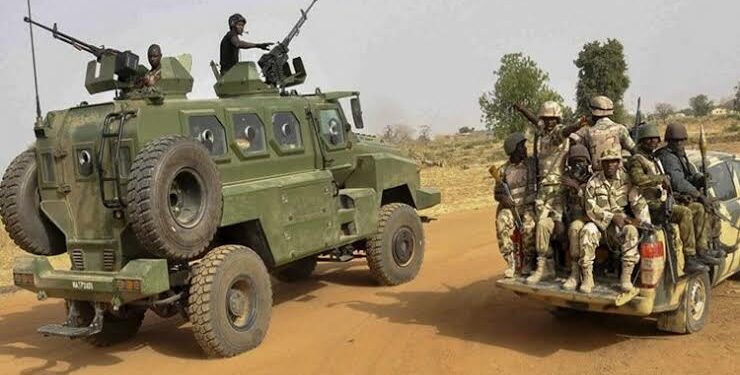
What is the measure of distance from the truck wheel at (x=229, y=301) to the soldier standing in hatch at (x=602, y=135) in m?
3.51

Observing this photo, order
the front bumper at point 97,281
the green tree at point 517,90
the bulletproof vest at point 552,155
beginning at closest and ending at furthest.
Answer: the front bumper at point 97,281 → the bulletproof vest at point 552,155 → the green tree at point 517,90

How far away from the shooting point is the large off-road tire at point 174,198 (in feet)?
22.3

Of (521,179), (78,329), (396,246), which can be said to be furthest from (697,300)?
(78,329)

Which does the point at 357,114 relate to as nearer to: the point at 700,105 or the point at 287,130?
the point at 287,130

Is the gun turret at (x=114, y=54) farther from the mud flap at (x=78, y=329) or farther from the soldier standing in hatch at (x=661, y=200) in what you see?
the soldier standing in hatch at (x=661, y=200)

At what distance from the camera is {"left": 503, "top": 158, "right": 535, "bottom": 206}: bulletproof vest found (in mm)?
7570

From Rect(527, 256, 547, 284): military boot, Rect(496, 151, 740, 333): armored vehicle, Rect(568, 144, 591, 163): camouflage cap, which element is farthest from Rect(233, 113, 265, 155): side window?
Rect(568, 144, 591, 163): camouflage cap

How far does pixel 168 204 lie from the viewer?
6980 millimetres

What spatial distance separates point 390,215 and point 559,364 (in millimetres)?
4230

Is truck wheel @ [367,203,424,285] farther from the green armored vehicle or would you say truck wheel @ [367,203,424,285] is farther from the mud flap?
the mud flap

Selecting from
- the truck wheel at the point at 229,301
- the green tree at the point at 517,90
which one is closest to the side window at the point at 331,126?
the truck wheel at the point at 229,301

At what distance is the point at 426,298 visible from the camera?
9406 millimetres

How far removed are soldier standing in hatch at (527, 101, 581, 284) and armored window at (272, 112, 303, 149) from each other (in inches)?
119

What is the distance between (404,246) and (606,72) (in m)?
28.8
